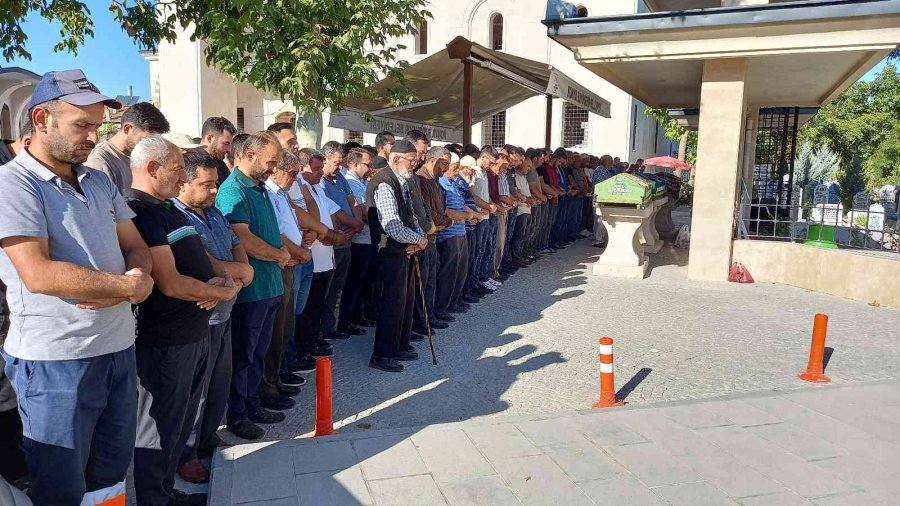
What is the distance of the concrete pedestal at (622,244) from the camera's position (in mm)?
10180

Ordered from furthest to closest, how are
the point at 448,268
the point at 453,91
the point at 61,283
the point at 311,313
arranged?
1. the point at 453,91
2. the point at 448,268
3. the point at 311,313
4. the point at 61,283

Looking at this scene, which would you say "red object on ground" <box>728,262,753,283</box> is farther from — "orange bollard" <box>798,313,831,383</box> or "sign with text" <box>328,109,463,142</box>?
"sign with text" <box>328,109,463,142</box>

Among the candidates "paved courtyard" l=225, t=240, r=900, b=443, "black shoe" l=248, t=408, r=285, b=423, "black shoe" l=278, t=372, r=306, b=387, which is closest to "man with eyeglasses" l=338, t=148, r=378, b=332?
"paved courtyard" l=225, t=240, r=900, b=443

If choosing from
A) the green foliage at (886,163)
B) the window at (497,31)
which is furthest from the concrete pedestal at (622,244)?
the green foliage at (886,163)

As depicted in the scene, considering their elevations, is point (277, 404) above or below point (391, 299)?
below

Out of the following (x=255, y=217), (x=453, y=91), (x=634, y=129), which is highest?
(x=634, y=129)

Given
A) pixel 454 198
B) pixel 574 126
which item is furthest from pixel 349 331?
pixel 574 126

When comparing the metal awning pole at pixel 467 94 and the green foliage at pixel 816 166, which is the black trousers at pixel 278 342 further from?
the green foliage at pixel 816 166

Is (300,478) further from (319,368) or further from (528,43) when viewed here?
(528,43)

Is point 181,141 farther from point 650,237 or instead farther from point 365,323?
point 650,237

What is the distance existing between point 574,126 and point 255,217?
983 inches

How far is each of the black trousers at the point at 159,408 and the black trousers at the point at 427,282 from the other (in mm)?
3280

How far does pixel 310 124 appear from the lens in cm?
1080

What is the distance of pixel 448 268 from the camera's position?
284 inches
